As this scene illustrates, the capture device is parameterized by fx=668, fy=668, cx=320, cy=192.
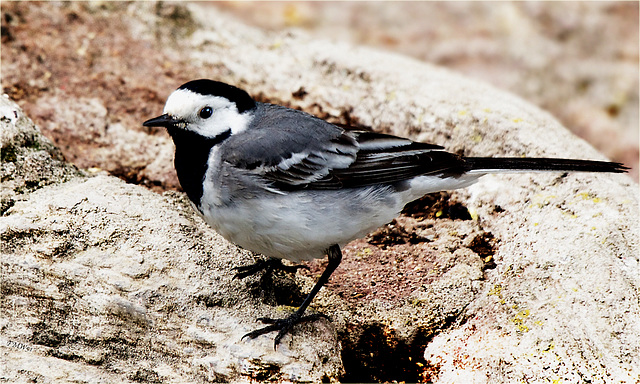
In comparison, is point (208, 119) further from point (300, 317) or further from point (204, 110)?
point (300, 317)

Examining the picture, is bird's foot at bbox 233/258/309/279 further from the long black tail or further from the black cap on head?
the long black tail

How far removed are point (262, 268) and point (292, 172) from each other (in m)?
0.65

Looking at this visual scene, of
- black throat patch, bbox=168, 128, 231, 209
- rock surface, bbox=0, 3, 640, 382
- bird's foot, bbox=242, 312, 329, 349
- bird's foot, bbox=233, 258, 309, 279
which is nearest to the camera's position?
rock surface, bbox=0, 3, 640, 382

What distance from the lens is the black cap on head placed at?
4.10 metres

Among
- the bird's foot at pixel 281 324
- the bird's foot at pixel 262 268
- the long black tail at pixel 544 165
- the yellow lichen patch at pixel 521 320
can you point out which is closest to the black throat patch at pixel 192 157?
the bird's foot at pixel 262 268

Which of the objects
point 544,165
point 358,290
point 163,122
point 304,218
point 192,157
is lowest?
point 358,290

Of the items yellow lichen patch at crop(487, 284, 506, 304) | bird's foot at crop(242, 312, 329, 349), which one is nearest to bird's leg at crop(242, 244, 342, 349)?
bird's foot at crop(242, 312, 329, 349)

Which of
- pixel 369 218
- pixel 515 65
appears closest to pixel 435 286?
pixel 369 218

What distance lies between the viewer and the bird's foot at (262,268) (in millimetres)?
4094

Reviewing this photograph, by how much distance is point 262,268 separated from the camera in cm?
421

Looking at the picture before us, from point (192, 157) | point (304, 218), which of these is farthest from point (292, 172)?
point (192, 157)

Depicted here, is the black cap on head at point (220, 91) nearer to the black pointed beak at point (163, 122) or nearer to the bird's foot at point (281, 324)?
the black pointed beak at point (163, 122)

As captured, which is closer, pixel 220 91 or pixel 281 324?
pixel 281 324

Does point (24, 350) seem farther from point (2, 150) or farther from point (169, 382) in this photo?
point (2, 150)
